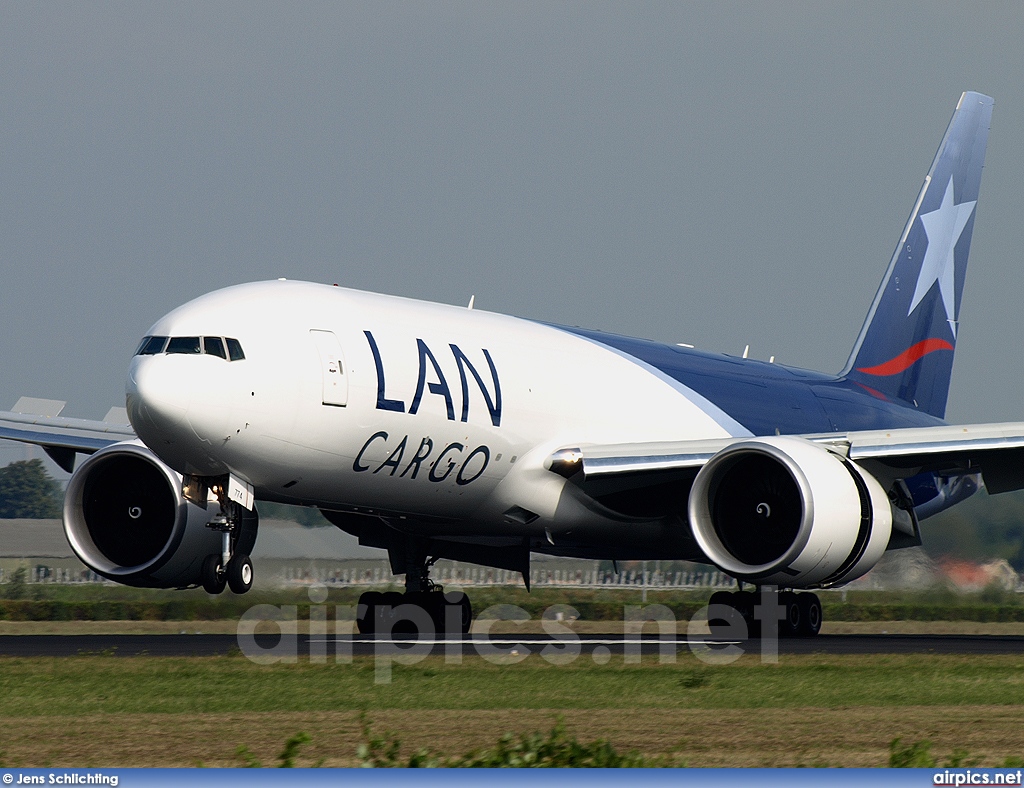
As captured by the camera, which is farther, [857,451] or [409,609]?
[409,609]

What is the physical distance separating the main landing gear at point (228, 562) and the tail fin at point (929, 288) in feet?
46.6

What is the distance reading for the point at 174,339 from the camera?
16094 mm

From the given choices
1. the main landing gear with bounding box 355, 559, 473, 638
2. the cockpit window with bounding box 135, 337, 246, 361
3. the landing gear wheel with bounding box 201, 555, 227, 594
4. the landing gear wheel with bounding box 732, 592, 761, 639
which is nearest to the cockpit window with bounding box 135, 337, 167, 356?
the cockpit window with bounding box 135, 337, 246, 361

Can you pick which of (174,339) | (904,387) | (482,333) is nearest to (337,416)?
(174,339)

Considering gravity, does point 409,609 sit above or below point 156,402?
below

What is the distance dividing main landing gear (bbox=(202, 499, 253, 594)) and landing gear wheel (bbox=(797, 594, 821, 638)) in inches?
360

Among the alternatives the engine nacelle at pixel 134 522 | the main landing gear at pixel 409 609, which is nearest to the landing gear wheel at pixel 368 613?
the main landing gear at pixel 409 609

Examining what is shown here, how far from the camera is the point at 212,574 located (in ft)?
53.0

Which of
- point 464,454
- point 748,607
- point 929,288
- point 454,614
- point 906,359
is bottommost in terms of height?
point 454,614

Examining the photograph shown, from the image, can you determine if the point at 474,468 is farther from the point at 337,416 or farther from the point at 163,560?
the point at 163,560

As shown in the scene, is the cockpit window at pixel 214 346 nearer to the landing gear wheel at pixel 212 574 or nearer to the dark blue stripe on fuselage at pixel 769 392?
the landing gear wheel at pixel 212 574

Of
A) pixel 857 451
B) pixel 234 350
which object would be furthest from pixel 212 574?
pixel 857 451

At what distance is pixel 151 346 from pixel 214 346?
2.28ft

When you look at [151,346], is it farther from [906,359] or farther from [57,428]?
[906,359]
